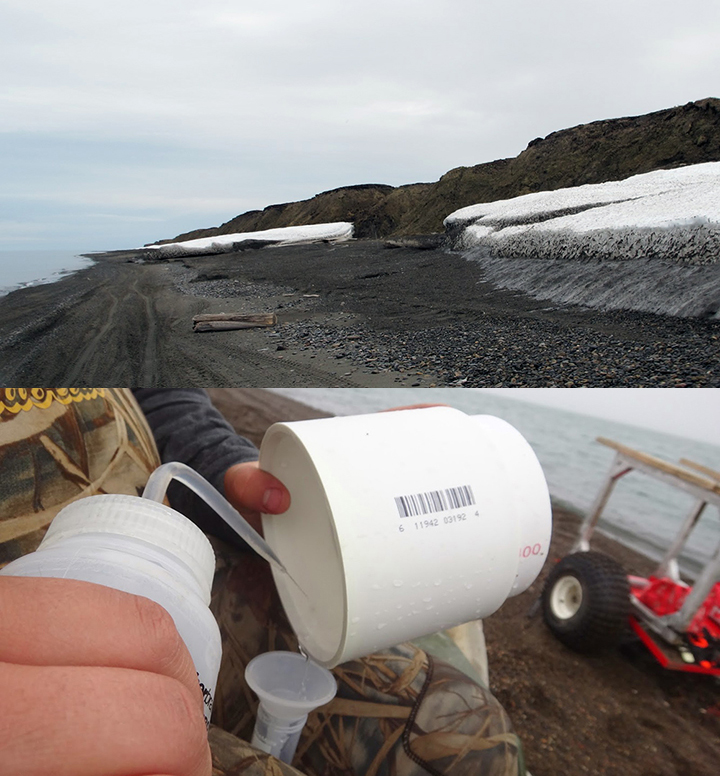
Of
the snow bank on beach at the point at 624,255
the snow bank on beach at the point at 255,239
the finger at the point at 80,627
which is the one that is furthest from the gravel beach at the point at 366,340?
the snow bank on beach at the point at 255,239

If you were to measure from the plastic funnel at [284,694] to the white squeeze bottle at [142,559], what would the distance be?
0.79 feet

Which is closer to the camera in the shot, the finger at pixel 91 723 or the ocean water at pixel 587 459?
the finger at pixel 91 723

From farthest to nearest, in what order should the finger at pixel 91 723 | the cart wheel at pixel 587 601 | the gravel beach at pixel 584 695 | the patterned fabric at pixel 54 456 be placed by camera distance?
the cart wheel at pixel 587 601 → the gravel beach at pixel 584 695 → the patterned fabric at pixel 54 456 → the finger at pixel 91 723

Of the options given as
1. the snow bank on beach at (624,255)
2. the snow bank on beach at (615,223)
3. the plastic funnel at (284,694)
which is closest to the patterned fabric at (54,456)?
the plastic funnel at (284,694)

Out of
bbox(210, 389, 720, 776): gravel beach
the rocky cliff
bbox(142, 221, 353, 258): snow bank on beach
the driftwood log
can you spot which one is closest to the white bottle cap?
bbox(210, 389, 720, 776): gravel beach

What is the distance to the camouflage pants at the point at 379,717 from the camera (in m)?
0.81

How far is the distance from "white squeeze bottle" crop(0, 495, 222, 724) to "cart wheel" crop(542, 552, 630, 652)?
1.06 m

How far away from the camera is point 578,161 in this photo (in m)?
19.6

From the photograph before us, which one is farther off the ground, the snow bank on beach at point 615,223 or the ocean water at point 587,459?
the snow bank on beach at point 615,223

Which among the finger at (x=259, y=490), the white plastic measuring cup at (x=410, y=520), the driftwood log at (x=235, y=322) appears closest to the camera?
the white plastic measuring cup at (x=410, y=520)

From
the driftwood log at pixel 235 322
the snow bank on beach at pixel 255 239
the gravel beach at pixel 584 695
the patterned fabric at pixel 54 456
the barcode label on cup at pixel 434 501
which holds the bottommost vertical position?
the gravel beach at pixel 584 695

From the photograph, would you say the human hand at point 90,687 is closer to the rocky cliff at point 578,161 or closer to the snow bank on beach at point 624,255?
the snow bank on beach at point 624,255

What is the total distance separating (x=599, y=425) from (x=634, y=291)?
352 cm

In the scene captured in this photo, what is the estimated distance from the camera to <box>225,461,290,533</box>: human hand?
3.08ft
